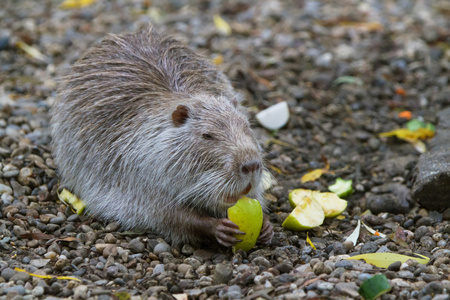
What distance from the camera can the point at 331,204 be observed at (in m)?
5.74

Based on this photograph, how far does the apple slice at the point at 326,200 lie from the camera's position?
18.6 feet

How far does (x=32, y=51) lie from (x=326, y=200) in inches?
215

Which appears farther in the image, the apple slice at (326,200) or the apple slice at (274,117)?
the apple slice at (274,117)

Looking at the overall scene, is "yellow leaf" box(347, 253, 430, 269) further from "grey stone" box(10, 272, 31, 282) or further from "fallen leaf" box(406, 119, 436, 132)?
"fallen leaf" box(406, 119, 436, 132)

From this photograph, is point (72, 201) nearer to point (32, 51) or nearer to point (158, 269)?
point (158, 269)

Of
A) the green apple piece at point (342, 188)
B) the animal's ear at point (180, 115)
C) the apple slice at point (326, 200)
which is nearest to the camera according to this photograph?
the animal's ear at point (180, 115)

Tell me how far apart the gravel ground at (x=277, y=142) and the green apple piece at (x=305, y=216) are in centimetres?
A: 12

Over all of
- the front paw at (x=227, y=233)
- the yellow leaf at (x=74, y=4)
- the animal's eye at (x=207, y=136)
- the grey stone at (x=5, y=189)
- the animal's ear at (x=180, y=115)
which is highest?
the yellow leaf at (x=74, y=4)

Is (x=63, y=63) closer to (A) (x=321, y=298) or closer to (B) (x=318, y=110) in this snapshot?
(B) (x=318, y=110)

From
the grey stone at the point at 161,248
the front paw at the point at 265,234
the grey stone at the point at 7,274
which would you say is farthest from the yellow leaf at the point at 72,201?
the front paw at the point at 265,234

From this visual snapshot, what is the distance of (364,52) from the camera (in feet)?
31.2

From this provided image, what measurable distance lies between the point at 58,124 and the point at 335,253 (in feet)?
10.1

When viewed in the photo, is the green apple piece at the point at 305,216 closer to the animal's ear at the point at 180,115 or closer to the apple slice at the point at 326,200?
the apple slice at the point at 326,200

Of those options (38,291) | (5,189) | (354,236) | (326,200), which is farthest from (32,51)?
(354,236)
